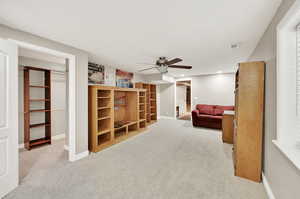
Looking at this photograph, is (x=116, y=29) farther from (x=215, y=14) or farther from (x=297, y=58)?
(x=297, y=58)

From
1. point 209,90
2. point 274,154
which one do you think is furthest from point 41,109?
point 209,90

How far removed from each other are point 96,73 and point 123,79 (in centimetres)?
127

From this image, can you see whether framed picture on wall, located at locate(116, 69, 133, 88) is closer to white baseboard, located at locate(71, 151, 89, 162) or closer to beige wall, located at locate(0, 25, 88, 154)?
beige wall, located at locate(0, 25, 88, 154)

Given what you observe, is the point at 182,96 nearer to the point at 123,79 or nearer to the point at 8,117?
the point at 123,79

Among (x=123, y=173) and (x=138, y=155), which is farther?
(x=138, y=155)

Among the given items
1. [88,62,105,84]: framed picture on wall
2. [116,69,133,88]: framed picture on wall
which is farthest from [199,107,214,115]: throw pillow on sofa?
[88,62,105,84]: framed picture on wall

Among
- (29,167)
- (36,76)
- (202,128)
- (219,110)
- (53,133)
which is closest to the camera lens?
(29,167)

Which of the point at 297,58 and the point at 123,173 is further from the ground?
the point at 297,58

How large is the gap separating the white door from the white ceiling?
0.50m

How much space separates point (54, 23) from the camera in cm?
172

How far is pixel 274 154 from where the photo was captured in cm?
148

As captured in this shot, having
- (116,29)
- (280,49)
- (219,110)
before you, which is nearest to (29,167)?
(116,29)

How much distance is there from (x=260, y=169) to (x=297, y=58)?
1674 mm

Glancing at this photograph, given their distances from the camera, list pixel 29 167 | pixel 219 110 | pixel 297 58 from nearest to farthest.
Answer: pixel 297 58
pixel 29 167
pixel 219 110
